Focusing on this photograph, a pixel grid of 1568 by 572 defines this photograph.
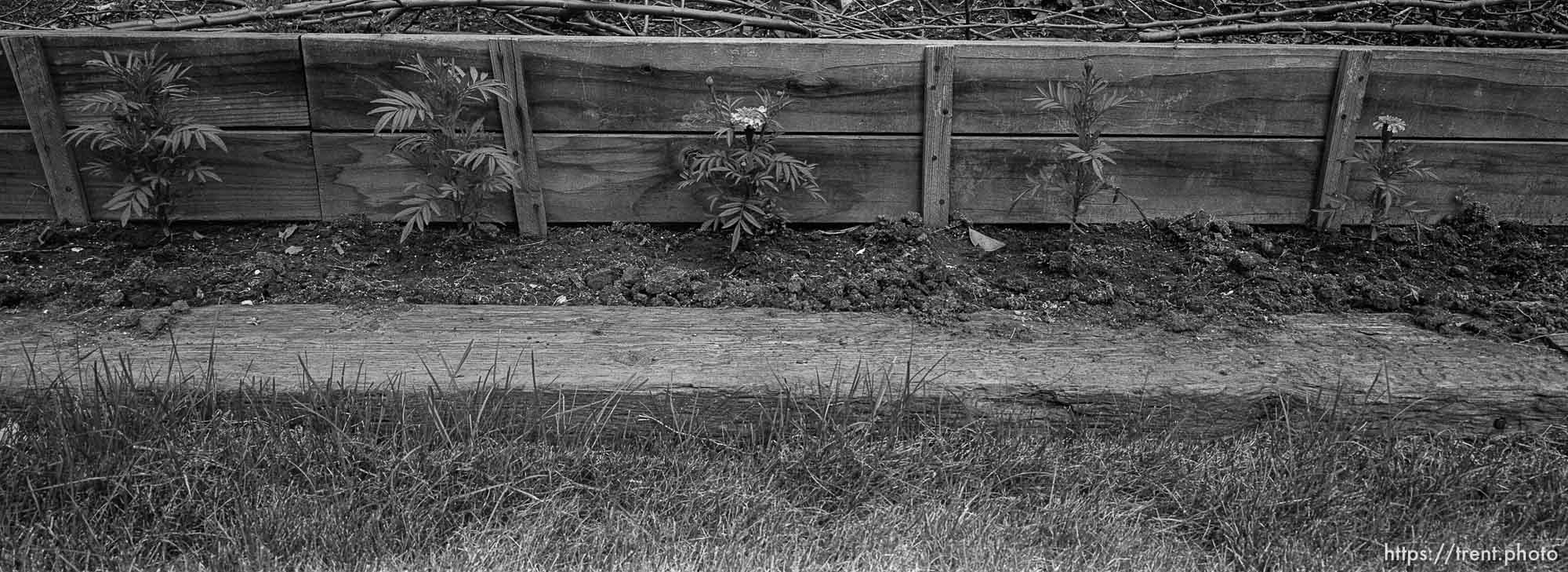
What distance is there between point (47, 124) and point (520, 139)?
1520mm

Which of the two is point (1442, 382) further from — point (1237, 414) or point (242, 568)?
point (242, 568)

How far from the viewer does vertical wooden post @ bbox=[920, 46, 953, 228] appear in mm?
3230

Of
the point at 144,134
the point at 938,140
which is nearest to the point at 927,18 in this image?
the point at 938,140

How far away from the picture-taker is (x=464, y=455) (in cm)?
232

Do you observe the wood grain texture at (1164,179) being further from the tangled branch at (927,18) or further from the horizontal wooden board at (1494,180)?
the tangled branch at (927,18)

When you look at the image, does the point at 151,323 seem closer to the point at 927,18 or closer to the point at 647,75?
the point at 647,75

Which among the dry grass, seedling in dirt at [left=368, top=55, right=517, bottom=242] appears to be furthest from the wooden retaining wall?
Result: the dry grass

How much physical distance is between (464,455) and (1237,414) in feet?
6.15

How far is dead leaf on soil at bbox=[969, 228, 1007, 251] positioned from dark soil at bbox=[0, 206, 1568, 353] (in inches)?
1.0

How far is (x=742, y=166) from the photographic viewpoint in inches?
124

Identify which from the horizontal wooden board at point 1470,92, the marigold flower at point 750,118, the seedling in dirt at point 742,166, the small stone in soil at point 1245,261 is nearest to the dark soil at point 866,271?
the small stone in soil at point 1245,261

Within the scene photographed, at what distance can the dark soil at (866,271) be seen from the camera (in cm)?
298

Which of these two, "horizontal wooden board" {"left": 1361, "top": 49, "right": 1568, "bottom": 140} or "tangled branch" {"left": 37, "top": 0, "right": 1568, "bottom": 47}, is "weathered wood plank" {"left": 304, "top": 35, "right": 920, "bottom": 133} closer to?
"tangled branch" {"left": 37, "top": 0, "right": 1568, "bottom": 47}

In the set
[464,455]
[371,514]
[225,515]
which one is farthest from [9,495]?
[464,455]
